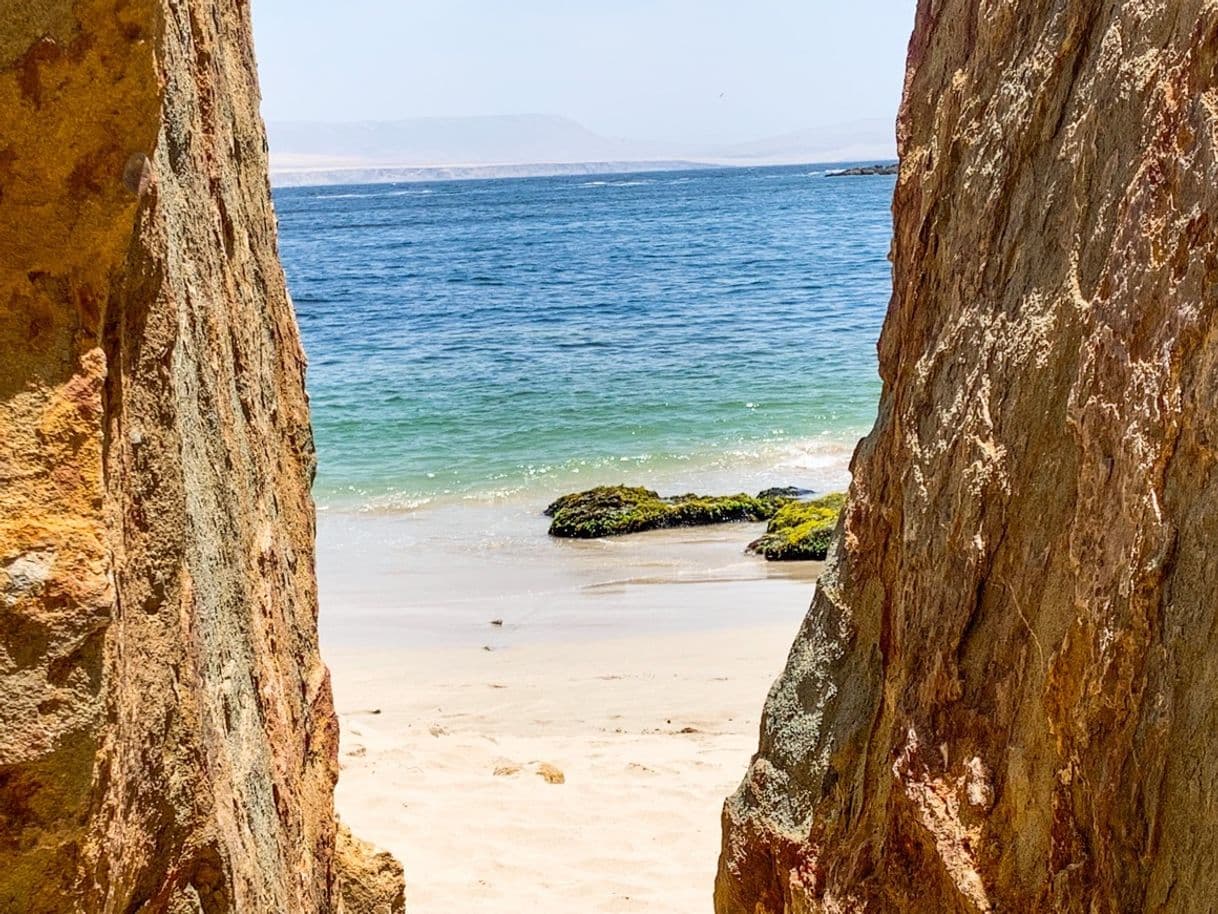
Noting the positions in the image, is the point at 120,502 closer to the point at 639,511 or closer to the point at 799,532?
the point at 799,532

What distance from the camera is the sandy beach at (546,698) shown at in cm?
610

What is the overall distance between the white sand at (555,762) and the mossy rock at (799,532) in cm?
223

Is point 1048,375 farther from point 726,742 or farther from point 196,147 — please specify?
point 726,742

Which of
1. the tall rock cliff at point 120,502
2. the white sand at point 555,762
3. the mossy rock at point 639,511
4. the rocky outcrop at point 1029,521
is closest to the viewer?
the tall rock cliff at point 120,502

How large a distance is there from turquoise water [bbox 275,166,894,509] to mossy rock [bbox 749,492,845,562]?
9.46 feet

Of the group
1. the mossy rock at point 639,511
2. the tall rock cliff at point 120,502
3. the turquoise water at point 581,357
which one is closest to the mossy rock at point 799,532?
the mossy rock at point 639,511

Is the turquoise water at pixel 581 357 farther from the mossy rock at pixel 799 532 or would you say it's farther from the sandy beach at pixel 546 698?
the sandy beach at pixel 546 698

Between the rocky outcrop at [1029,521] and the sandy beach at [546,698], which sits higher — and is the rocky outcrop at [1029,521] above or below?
above

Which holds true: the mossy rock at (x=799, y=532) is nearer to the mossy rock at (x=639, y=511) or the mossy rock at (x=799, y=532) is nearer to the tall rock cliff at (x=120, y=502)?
the mossy rock at (x=639, y=511)

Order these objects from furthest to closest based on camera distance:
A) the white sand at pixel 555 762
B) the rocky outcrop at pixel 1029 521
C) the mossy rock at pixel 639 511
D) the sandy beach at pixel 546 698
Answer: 1. the mossy rock at pixel 639 511
2. the sandy beach at pixel 546 698
3. the white sand at pixel 555 762
4. the rocky outcrop at pixel 1029 521

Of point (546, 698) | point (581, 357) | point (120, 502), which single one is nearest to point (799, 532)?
point (546, 698)

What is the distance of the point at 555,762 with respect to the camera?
7.38 m

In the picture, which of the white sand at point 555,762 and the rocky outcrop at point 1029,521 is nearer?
the rocky outcrop at point 1029,521

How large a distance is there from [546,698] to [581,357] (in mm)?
17220
